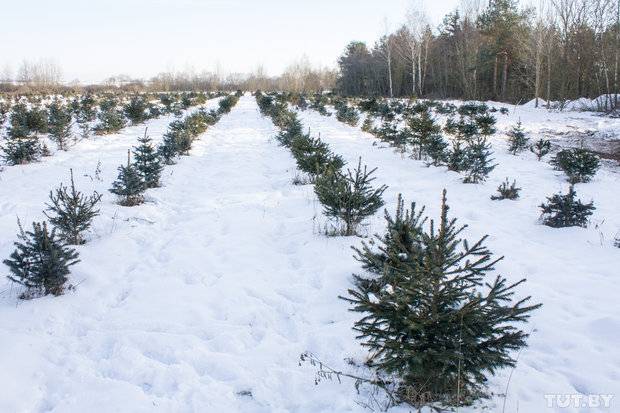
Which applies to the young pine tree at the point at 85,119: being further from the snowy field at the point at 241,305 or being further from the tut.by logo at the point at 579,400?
the tut.by logo at the point at 579,400

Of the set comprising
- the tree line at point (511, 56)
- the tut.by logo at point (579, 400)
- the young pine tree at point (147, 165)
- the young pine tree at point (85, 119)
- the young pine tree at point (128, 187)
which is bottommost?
the tut.by logo at point (579, 400)

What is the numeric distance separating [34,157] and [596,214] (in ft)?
45.8

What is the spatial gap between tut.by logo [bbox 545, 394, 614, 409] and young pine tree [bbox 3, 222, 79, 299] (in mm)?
4799

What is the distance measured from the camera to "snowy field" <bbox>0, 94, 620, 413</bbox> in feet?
10.3

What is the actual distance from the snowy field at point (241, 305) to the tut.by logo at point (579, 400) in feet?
0.16

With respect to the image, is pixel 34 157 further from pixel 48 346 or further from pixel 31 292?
pixel 48 346

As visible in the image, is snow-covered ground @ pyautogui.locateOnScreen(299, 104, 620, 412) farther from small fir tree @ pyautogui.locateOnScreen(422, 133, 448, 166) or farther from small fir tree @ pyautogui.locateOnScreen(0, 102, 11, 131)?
small fir tree @ pyautogui.locateOnScreen(0, 102, 11, 131)

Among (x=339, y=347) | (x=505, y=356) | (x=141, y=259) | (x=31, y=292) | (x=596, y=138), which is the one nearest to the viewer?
(x=505, y=356)

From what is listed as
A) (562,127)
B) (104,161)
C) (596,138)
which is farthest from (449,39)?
(104,161)

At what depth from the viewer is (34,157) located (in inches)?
468

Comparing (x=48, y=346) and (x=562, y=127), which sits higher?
(x=562, y=127)

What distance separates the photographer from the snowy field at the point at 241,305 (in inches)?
123

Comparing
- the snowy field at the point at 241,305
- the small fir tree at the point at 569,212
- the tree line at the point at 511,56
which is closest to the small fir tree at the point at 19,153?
the snowy field at the point at 241,305

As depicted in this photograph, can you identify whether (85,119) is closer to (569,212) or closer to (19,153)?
(19,153)
